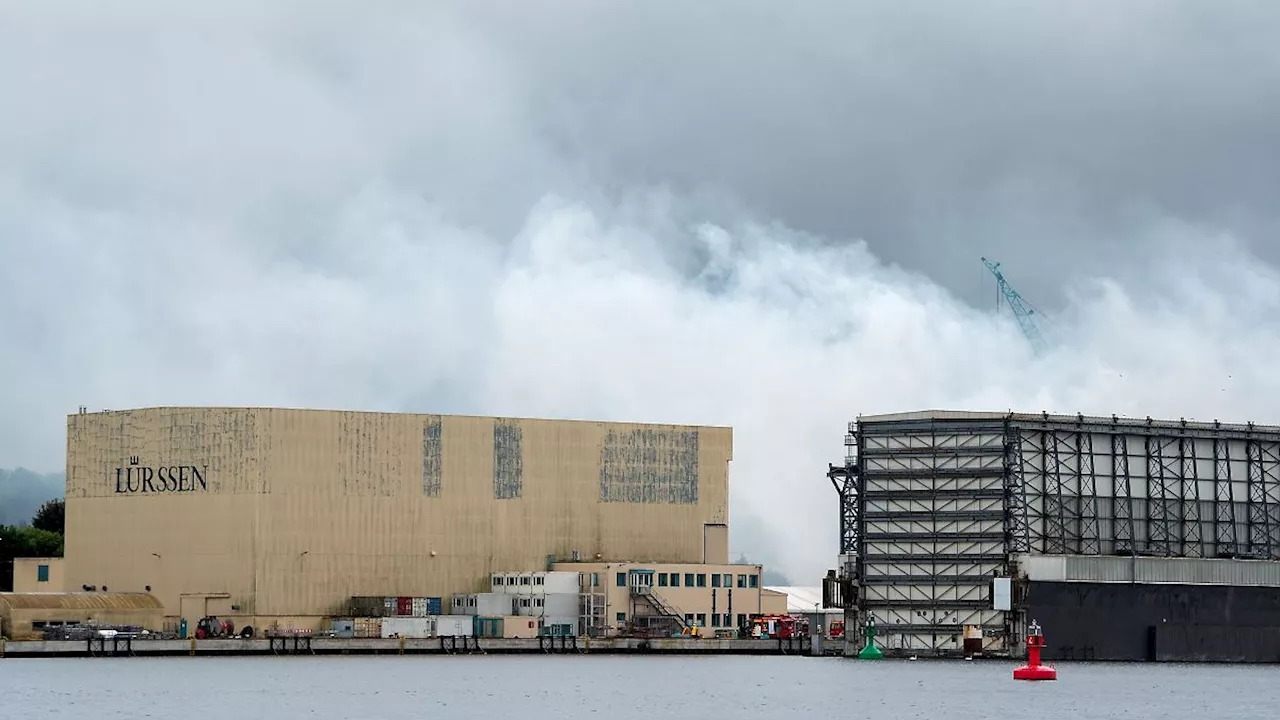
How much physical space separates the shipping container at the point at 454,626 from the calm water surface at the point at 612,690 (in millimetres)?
9074

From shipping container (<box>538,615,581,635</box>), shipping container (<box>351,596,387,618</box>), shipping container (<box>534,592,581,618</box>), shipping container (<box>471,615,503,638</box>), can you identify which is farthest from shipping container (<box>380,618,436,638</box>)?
shipping container (<box>534,592,581,618</box>)

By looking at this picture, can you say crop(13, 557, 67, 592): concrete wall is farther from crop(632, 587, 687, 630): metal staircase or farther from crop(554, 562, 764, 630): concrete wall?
crop(632, 587, 687, 630): metal staircase

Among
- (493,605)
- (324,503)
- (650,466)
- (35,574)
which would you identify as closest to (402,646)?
(493,605)

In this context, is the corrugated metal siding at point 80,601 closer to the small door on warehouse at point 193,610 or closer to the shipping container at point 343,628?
the small door on warehouse at point 193,610

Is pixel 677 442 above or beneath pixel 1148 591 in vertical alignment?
above

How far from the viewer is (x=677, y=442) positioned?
165875 mm

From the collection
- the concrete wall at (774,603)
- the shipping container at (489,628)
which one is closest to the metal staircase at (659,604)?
the shipping container at (489,628)

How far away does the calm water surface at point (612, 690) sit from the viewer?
93562 mm

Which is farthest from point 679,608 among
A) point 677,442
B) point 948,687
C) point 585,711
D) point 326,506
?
point 585,711

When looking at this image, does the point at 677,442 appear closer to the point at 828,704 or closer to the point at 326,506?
the point at 326,506

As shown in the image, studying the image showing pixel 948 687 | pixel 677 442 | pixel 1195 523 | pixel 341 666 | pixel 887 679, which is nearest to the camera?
pixel 948 687

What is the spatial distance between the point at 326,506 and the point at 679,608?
81.0 ft

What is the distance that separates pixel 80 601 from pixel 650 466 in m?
39.9

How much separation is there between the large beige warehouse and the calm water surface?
1005 centimetres
